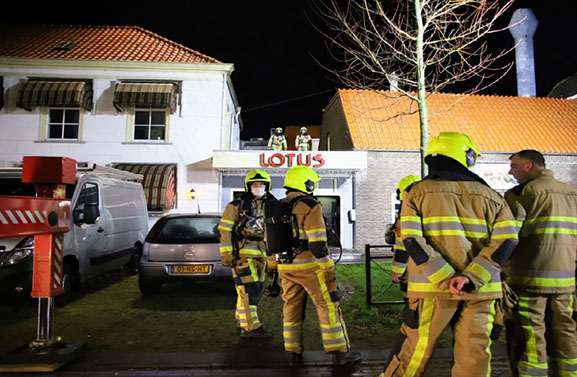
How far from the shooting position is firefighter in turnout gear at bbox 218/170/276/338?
15.2 feet

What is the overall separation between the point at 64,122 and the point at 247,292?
1311 centimetres

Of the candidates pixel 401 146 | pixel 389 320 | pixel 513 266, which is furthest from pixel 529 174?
pixel 401 146

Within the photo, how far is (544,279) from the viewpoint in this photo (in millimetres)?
3039

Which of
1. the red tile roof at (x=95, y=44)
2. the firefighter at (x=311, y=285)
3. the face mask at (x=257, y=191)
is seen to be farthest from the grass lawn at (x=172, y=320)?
the red tile roof at (x=95, y=44)

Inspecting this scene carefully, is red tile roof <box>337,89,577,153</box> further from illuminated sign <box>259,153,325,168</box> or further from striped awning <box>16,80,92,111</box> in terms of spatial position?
striped awning <box>16,80,92,111</box>

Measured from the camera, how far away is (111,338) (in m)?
4.65

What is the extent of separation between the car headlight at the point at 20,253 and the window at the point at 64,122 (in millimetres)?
9737

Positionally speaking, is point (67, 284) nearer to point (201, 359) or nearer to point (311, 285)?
point (201, 359)

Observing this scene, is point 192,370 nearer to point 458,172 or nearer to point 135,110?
point 458,172

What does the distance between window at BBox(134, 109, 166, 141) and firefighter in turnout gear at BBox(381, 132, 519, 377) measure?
13210 millimetres

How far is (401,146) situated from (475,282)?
→ 12493mm

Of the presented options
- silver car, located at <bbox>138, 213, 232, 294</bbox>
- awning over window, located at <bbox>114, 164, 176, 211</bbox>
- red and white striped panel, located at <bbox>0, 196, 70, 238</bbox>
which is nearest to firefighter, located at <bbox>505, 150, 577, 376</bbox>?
red and white striped panel, located at <bbox>0, 196, 70, 238</bbox>

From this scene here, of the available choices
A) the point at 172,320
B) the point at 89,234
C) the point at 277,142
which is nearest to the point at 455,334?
the point at 172,320

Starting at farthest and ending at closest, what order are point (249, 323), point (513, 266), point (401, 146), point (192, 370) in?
point (401, 146), point (249, 323), point (192, 370), point (513, 266)
